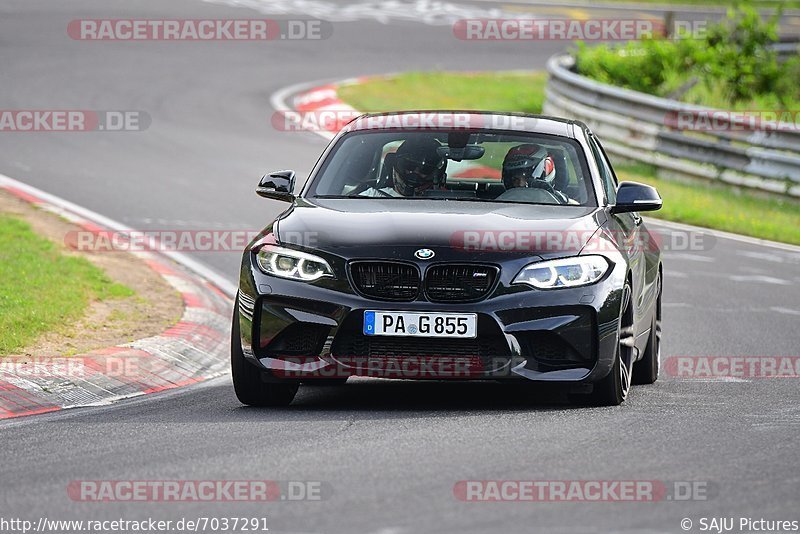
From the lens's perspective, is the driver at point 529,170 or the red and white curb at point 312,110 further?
the red and white curb at point 312,110

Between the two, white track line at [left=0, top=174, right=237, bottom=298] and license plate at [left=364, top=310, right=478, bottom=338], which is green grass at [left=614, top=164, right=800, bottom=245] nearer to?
white track line at [left=0, top=174, right=237, bottom=298]

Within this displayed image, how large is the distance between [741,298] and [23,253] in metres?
5.88

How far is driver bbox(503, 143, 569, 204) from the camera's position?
29.2ft

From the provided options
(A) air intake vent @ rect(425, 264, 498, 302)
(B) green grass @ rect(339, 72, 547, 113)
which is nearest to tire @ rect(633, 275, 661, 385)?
(A) air intake vent @ rect(425, 264, 498, 302)

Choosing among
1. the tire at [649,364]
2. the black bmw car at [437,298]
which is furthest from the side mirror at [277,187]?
the tire at [649,364]

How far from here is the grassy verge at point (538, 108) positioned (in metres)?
17.2

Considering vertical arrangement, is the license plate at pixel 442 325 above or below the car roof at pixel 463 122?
below

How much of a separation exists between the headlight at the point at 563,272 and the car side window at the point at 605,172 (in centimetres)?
134

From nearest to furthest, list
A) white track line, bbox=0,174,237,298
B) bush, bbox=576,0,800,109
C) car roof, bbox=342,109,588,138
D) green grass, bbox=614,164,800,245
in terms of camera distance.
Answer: car roof, bbox=342,109,588,138 < white track line, bbox=0,174,237,298 < green grass, bbox=614,164,800,245 < bush, bbox=576,0,800,109

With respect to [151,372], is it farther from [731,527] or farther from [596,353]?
[731,527]

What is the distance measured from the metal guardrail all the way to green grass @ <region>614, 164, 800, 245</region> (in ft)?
0.57

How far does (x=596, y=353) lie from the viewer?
304 inches

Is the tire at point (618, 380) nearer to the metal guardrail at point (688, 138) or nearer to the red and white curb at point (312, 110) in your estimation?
the metal guardrail at point (688, 138)

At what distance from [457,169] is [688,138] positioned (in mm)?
11287
